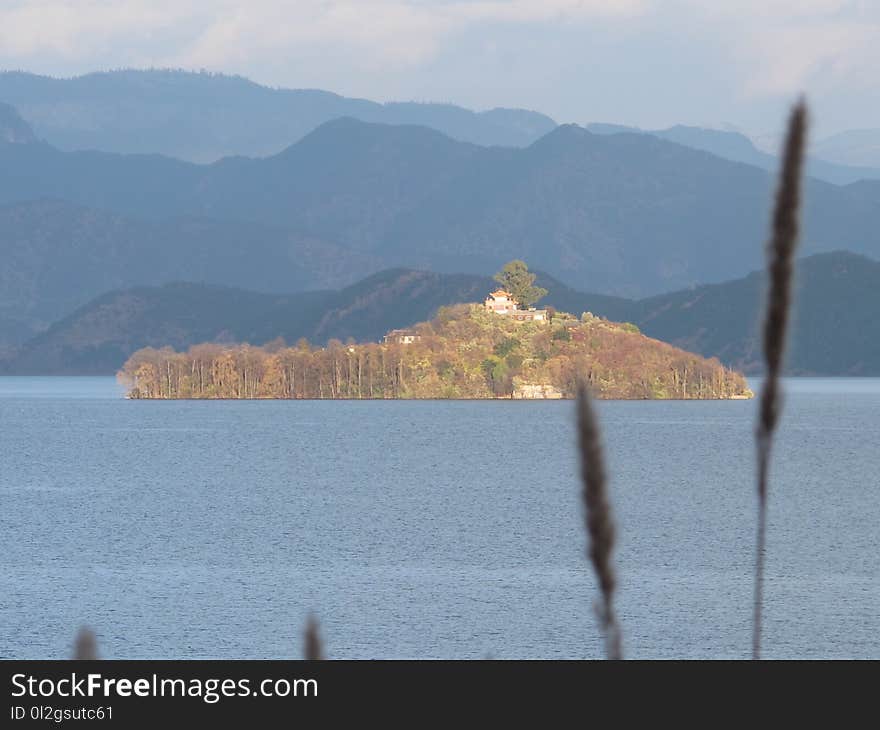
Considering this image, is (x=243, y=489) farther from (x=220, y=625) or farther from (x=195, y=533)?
(x=220, y=625)

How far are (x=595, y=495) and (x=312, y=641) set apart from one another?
4.04ft

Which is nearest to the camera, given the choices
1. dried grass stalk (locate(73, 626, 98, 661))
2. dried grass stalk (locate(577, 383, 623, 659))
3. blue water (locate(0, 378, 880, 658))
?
dried grass stalk (locate(577, 383, 623, 659))

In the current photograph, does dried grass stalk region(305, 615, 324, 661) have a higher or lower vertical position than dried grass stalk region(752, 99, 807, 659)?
lower

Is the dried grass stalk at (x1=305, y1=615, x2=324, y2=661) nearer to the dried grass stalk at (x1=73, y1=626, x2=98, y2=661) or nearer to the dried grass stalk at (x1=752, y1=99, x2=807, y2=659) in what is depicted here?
the dried grass stalk at (x1=73, y1=626, x2=98, y2=661)

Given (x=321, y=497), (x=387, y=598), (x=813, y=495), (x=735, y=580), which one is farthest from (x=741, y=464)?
(x=387, y=598)

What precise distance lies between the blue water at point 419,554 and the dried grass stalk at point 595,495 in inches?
319

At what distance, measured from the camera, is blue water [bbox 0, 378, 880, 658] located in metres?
48.3

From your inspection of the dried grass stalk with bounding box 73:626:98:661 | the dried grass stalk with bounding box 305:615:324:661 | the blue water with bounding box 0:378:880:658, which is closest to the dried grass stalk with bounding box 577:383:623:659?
the dried grass stalk with bounding box 305:615:324:661

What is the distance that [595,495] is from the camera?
554cm

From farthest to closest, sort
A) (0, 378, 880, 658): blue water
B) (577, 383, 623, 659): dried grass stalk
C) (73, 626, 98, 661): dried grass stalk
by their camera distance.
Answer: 1. (0, 378, 880, 658): blue water
2. (73, 626, 98, 661): dried grass stalk
3. (577, 383, 623, 659): dried grass stalk

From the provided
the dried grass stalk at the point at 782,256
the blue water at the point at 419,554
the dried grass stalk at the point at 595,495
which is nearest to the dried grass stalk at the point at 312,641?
the dried grass stalk at the point at 595,495

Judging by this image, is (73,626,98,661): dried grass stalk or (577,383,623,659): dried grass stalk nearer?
(577,383,623,659): dried grass stalk

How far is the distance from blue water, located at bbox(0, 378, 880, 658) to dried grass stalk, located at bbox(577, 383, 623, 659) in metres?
8.10

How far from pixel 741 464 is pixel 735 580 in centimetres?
7470
